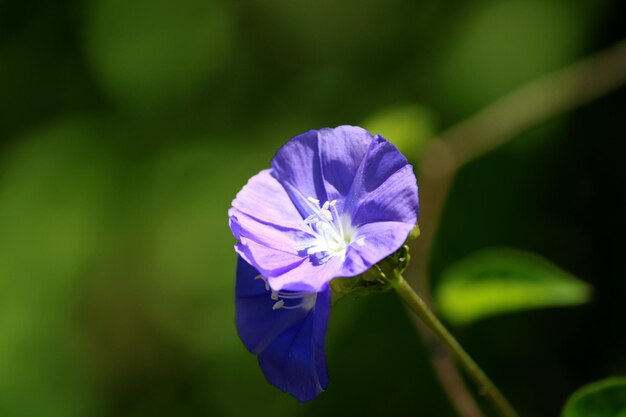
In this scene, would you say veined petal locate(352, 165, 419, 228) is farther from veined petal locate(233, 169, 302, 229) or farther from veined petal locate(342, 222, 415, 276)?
veined petal locate(233, 169, 302, 229)

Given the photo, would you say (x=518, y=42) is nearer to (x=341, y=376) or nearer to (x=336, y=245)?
(x=341, y=376)

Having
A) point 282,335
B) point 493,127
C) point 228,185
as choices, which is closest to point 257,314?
point 282,335

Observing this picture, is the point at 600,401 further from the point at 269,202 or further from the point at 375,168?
the point at 269,202

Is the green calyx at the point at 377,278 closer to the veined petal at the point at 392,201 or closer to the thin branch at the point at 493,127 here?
the veined petal at the point at 392,201

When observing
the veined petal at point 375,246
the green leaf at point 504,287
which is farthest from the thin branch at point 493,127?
the veined petal at point 375,246

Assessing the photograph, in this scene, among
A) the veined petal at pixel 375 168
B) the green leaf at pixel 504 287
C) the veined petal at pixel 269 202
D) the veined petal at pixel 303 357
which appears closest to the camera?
the veined petal at pixel 303 357

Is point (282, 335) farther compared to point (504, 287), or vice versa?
point (504, 287)

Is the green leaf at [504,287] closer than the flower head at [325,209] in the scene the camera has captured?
No
